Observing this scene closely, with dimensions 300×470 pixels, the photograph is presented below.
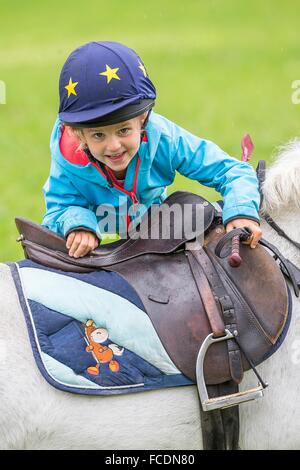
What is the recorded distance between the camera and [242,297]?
2873 millimetres

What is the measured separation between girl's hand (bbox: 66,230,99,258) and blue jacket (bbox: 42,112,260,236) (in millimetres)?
27

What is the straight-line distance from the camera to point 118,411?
2.79 meters

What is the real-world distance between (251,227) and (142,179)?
48 cm

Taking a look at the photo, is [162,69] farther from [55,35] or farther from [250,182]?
[250,182]

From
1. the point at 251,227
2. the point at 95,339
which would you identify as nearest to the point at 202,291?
the point at 251,227

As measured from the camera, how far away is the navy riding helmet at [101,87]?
285cm

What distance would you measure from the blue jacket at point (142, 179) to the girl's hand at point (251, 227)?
29 mm

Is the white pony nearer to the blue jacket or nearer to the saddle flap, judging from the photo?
the saddle flap

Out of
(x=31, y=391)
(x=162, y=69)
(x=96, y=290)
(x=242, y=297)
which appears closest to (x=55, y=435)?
(x=31, y=391)

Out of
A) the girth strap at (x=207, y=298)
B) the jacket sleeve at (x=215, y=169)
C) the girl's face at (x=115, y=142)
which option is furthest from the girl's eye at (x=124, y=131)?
the girth strap at (x=207, y=298)

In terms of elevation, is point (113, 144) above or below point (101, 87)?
below

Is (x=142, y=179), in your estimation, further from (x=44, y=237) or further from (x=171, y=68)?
(x=171, y=68)

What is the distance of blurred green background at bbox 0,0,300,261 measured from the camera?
9414 millimetres

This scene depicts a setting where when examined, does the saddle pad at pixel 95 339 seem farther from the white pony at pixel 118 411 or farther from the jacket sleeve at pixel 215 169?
the jacket sleeve at pixel 215 169
